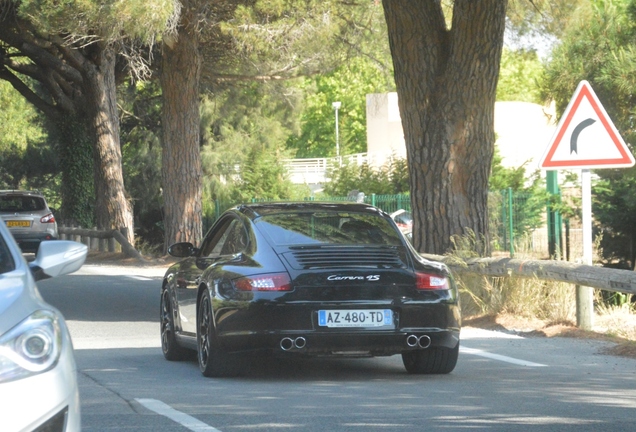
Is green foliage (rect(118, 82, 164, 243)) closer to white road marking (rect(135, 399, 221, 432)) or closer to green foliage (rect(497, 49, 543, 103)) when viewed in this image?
white road marking (rect(135, 399, 221, 432))

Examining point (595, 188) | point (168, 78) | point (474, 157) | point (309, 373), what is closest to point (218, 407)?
point (309, 373)

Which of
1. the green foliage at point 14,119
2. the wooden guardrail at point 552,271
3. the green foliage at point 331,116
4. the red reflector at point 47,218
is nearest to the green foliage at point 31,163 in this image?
the green foliage at point 14,119

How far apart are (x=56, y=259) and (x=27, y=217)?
26.6m

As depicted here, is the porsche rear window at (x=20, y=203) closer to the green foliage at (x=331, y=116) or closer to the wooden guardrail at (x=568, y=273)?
the wooden guardrail at (x=568, y=273)

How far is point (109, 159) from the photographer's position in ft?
113

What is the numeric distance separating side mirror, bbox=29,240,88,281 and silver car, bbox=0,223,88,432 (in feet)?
2.03

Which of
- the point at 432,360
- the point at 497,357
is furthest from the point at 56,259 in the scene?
the point at 497,357

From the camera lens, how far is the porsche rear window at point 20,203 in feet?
104

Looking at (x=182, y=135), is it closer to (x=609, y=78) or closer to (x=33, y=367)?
(x=609, y=78)

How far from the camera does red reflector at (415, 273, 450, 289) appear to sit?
29.2 feet

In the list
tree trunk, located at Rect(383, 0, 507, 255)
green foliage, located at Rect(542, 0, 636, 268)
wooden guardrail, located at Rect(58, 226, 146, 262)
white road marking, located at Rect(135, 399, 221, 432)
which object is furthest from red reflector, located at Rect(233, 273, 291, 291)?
wooden guardrail, located at Rect(58, 226, 146, 262)

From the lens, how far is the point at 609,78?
765 inches

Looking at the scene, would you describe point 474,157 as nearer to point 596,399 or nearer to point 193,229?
point 596,399

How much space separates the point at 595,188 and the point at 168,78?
38.7 ft
